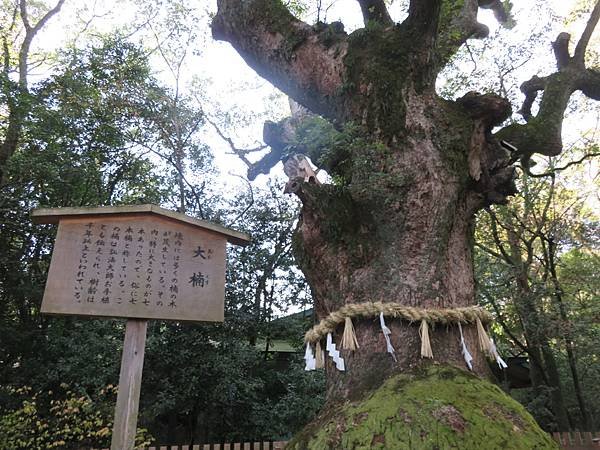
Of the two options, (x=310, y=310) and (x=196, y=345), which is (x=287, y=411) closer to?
(x=196, y=345)

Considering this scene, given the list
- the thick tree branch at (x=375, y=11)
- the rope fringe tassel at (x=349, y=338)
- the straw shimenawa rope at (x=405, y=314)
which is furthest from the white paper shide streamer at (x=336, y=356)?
the thick tree branch at (x=375, y=11)

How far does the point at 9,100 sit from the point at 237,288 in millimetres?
4188

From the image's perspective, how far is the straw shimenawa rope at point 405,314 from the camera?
2.27 m

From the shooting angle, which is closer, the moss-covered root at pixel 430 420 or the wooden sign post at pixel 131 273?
the moss-covered root at pixel 430 420

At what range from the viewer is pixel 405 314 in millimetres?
2262

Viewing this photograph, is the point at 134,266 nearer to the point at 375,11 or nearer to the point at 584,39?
the point at 375,11

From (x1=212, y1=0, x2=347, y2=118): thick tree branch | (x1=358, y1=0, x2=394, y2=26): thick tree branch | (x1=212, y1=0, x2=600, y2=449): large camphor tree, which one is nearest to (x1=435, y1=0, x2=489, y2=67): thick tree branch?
(x1=212, y1=0, x2=600, y2=449): large camphor tree

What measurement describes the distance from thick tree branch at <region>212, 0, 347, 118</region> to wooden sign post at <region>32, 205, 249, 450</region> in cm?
158

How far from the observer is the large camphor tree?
1.86 metres

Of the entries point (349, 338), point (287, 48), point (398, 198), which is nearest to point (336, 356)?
point (349, 338)

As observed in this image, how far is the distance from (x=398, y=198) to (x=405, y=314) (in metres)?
0.84

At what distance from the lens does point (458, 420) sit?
69.4 inches

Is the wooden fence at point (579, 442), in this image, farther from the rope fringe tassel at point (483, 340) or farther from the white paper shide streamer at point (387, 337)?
the white paper shide streamer at point (387, 337)

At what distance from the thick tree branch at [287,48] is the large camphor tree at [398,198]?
0.05 ft
